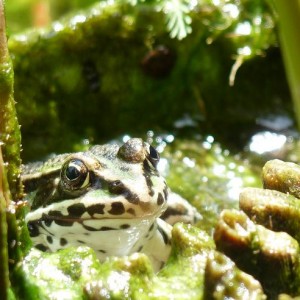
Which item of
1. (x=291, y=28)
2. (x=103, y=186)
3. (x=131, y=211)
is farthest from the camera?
(x=103, y=186)

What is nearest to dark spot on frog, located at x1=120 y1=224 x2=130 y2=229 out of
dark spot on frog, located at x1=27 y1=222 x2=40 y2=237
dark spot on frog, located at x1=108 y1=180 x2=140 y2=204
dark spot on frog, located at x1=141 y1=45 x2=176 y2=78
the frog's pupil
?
dark spot on frog, located at x1=108 y1=180 x2=140 y2=204

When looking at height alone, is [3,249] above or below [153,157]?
above

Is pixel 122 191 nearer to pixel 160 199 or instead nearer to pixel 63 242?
pixel 160 199

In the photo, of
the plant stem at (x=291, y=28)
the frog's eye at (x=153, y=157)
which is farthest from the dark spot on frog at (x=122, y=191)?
the plant stem at (x=291, y=28)

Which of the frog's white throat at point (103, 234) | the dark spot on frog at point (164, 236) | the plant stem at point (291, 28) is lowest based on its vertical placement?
the dark spot on frog at point (164, 236)

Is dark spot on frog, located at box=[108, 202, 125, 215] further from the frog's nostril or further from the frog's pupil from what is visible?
the frog's pupil

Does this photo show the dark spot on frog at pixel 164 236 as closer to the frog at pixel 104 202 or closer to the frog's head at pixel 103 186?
the frog at pixel 104 202

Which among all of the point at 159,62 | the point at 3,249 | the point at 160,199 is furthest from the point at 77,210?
the point at 159,62
